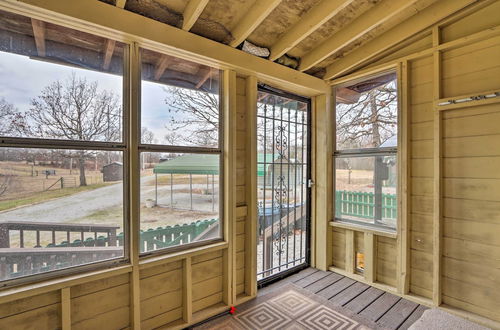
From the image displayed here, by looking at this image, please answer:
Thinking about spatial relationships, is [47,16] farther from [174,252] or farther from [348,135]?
[348,135]

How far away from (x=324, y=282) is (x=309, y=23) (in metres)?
2.50

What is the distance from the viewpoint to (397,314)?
200 centimetres

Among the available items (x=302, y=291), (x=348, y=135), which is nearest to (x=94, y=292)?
(x=302, y=291)

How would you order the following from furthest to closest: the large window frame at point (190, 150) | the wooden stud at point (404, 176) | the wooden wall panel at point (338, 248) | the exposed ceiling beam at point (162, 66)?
the wooden wall panel at point (338, 248) → the wooden stud at point (404, 176) → the exposed ceiling beam at point (162, 66) → the large window frame at point (190, 150)

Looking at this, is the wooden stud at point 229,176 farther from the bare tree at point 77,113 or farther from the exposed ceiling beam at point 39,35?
the exposed ceiling beam at point 39,35

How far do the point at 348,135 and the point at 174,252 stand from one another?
2.17 metres

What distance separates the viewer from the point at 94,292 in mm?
1545

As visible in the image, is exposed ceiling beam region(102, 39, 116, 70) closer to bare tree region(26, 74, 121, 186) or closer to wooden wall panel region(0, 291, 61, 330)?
bare tree region(26, 74, 121, 186)

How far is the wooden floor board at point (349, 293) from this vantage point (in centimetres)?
221

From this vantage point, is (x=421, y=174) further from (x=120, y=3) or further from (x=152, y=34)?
(x=120, y=3)

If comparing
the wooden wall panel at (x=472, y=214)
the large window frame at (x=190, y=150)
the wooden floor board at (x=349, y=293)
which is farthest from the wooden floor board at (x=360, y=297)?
the large window frame at (x=190, y=150)

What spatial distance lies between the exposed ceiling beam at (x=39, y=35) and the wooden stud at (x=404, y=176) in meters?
2.79

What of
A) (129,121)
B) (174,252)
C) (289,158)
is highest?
(129,121)

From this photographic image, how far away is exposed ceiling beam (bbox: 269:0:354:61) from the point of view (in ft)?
5.80
